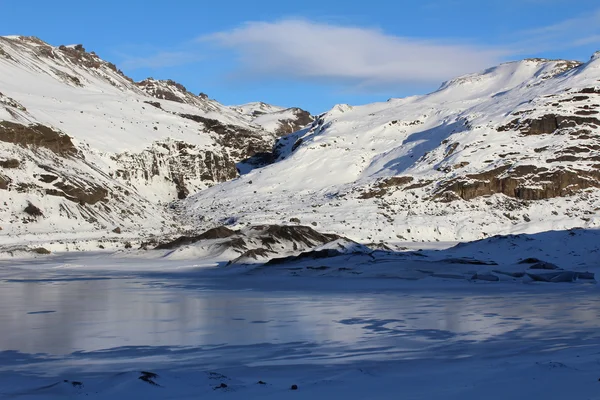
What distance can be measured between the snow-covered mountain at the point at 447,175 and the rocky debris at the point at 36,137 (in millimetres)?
14387

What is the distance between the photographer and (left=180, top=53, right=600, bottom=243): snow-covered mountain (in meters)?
58.1

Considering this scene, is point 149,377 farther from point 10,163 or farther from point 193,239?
point 10,163

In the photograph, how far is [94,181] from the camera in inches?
2554

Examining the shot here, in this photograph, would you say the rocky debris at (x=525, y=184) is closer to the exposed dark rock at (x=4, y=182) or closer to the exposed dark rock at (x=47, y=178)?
the exposed dark rock at (x=47, y=178)

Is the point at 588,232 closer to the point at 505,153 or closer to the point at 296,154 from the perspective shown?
the point at 505,153

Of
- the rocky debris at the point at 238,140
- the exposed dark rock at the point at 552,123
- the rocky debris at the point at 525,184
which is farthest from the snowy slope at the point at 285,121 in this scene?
the rocky debris at the point at 525,184

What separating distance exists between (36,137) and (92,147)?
25034mm

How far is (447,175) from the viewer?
6569 cm

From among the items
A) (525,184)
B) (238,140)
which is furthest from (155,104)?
(525,184)

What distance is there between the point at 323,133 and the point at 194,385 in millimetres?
89999

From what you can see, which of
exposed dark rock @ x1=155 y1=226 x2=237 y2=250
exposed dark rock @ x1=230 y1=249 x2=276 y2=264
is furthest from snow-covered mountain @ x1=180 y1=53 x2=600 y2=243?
exposed dark rock @ x1=230 y1=249 x2=276 y2=264

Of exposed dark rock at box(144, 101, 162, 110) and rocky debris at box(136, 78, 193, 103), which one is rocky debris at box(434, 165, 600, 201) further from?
rocky debris at box(136, 78, 193, 103)

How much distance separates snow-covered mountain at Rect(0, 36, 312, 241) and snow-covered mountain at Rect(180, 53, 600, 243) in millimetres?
9041

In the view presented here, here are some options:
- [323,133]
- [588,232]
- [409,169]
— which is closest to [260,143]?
[323,133]
